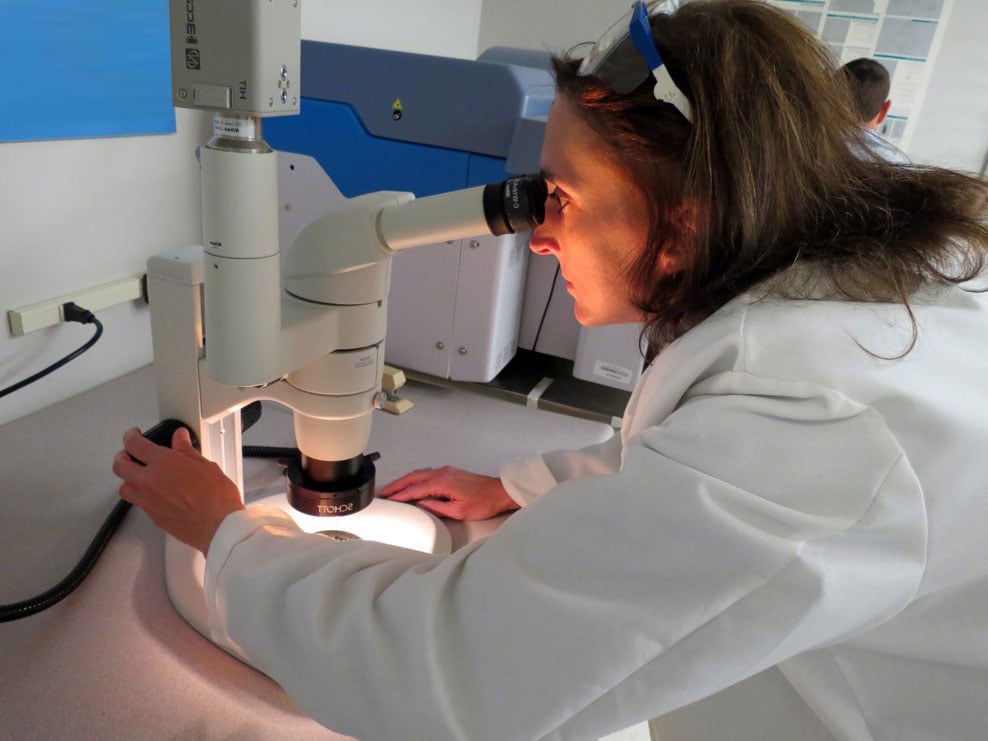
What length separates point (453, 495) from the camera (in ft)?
2.61

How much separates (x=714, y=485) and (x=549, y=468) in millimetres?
412

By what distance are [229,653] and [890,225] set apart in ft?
2.08

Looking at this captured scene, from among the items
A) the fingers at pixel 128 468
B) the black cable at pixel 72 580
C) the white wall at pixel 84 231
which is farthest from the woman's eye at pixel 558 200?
the white wall at pixel 84 231

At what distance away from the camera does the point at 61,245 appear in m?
0.94

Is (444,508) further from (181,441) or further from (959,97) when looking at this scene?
(959,97)

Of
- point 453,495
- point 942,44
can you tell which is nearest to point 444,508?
point 453,495

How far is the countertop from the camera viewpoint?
0.51 m

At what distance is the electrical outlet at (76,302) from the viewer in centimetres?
90

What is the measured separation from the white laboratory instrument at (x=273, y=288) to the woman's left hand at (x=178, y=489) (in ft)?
0.17

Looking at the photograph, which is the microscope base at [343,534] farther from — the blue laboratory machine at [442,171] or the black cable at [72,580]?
the blue laboratory machine at [442,171]

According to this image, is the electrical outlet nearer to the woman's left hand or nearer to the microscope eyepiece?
the woman's left hand

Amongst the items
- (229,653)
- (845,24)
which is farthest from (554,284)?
(845,24)

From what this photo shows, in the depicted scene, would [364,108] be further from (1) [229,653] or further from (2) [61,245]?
(1) [229,653]

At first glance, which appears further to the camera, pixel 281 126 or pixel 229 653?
pixel 281 126
